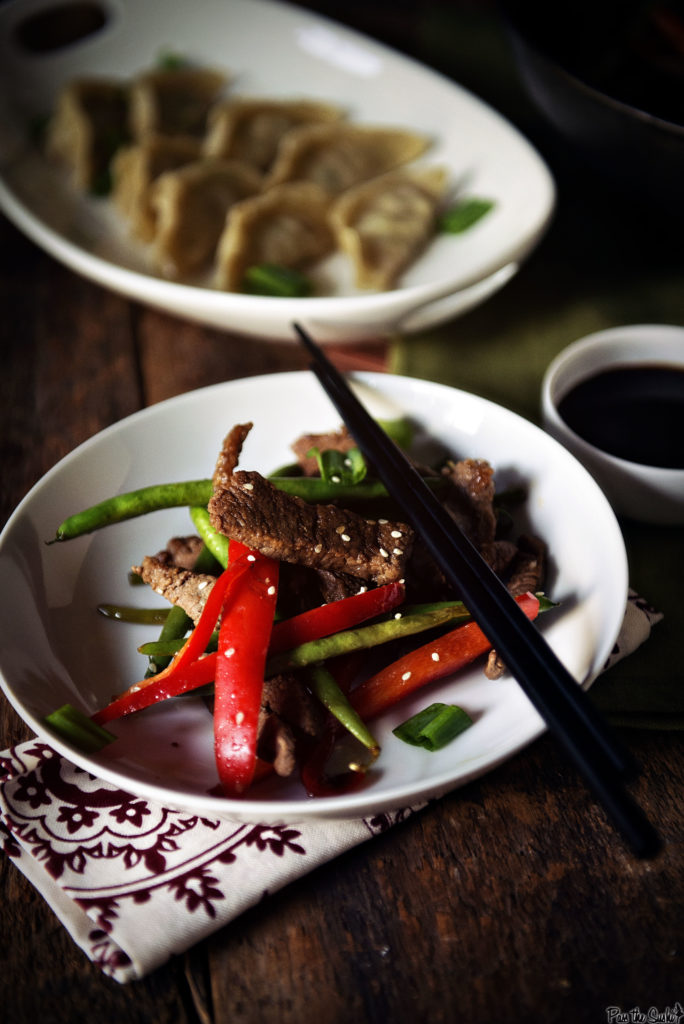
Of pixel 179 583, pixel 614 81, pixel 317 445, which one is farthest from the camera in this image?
pixel 614 81

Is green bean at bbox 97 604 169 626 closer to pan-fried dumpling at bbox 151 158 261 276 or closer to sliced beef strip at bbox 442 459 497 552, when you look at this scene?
sliced beef strip at bbox 442 459 497 552

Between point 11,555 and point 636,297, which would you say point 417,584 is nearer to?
point 11,555

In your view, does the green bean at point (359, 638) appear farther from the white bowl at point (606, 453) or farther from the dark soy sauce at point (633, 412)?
the dark soy sauce at point (633, 412)

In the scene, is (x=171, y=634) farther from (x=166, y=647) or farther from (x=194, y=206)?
(x=194, y=206)

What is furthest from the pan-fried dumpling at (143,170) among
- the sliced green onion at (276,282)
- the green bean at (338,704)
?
the green bean at (338,704)

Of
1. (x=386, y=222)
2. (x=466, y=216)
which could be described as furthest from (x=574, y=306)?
(x=386, y=222)

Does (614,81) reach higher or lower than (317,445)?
higher
